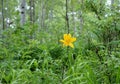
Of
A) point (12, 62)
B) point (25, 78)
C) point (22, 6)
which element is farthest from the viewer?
point (22, 6)

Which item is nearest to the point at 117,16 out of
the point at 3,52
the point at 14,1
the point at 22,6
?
the point at 3,52

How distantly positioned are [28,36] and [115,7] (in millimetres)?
2860

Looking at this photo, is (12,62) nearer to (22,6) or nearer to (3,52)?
(3,52)

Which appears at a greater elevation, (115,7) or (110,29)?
(115,7)

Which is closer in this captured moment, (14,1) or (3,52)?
(3,52)

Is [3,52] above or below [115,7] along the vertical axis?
below

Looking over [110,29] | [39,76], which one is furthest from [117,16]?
[39,76]

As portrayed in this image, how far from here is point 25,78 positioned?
10.2ft

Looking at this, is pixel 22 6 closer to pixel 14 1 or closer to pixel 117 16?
pixel 117 16

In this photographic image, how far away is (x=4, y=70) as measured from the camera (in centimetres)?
357

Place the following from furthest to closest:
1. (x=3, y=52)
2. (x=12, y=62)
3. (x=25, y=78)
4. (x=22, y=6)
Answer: (x=22, y=6) → (x=3, y=52) → (x=12, y=62) → (x=25, y=78)

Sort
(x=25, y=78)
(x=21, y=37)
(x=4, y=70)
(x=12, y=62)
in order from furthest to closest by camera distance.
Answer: (x=21, y=37) → (x=12, y=62) → (x=4, y=70) → (x=25, y=78)

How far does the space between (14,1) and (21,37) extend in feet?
77.4

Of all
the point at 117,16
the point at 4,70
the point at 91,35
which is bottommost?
the point at 4,70
